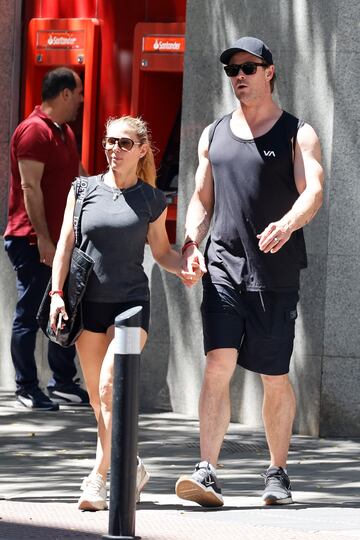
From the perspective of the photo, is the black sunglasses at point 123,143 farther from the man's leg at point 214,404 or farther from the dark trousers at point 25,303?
the dark trousers at point 25,303

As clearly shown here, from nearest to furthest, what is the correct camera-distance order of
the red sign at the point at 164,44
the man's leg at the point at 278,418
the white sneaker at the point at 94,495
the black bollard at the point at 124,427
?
the black bollard at the point at 124,427, the white sneaker at the point at 94,495, the man's leg at the point at 278,418, the red sign at the point at 164,44

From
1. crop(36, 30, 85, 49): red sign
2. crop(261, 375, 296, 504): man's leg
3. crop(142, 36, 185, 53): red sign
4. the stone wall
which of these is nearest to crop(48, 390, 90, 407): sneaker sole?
the stone wall

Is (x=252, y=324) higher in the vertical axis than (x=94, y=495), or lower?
higher

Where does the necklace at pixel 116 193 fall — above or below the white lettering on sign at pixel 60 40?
below

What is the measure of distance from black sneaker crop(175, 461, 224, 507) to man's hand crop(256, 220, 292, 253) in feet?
3.56

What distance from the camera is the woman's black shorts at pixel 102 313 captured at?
7.35 m

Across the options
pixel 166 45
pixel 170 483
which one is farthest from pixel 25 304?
pixel 170 483

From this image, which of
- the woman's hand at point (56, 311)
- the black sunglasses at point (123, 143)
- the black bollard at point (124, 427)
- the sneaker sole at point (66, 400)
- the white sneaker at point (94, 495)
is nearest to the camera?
the black bollard at point (124, 427)

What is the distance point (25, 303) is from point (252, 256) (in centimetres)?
381

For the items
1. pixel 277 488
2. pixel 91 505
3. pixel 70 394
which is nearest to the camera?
pixel 91 505

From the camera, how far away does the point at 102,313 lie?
7359 mm

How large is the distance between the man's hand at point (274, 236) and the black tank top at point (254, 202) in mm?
417

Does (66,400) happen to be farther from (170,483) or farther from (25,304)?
(170,483)

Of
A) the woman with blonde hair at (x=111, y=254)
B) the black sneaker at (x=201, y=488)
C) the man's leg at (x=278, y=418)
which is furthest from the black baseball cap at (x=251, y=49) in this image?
the black sneaker at (x=201, y=488)
